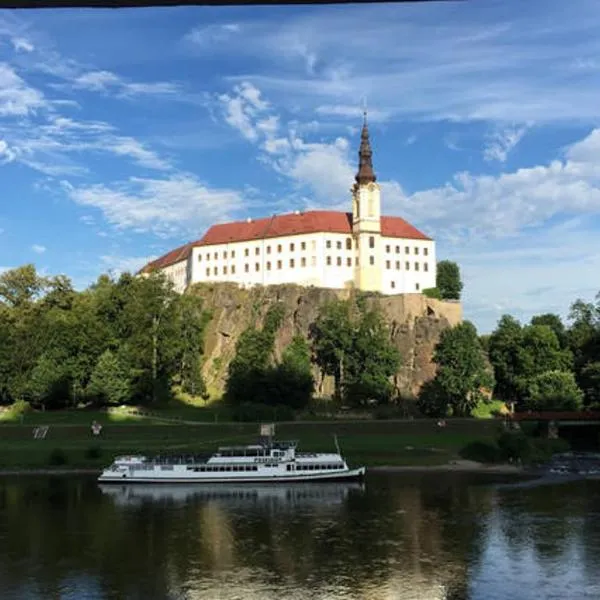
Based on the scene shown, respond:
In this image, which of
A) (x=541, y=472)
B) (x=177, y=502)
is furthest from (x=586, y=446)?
(x=177, y=502)

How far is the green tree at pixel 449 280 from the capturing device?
342ft

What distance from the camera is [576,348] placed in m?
86.6

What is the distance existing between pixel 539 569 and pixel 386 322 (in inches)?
2247

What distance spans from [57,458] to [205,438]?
10.7 meters

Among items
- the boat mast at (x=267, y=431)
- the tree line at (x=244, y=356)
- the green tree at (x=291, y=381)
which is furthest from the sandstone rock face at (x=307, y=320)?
the boat mast at (x=267, y=431)

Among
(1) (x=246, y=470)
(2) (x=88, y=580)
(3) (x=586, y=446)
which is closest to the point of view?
(2) (x=88, y=580)

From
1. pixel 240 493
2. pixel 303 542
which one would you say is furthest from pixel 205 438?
pixel 303 542

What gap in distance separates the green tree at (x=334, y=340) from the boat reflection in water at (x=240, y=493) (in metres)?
32.1

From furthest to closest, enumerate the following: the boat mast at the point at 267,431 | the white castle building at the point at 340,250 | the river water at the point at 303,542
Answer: the white castle building at the point at 340,250, the boat mast at the point at 267,431, the river water at the point at 303,542

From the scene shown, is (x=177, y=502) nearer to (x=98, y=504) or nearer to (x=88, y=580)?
(x=98, y=504)

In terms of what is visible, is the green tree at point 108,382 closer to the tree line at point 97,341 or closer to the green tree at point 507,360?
the tree line at point 97,341

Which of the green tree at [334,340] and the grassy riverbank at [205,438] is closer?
the grassy riverbank at [205,438]

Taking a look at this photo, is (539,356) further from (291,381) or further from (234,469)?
(234,469)

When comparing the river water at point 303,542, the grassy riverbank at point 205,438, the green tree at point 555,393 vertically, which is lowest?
the river water at point 303,542
